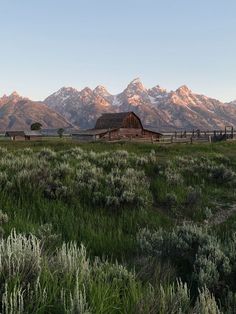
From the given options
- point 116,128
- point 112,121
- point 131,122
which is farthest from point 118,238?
point 112,121

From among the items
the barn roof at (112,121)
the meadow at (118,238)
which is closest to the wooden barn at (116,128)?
the barn roof at (112,121)

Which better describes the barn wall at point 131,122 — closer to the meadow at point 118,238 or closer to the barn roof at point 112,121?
the barn roof at point 112,121

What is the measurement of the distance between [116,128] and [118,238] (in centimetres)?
7314

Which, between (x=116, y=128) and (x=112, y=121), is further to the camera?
(x=112, y=121)

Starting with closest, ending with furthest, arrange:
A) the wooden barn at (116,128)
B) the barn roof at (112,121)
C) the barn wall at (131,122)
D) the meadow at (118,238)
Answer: the meadow at (118,238) < the wooden barn at (116,128) < the barn roof at (112,121) < the barn wall at (131,122)

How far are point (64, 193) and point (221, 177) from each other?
338 inches

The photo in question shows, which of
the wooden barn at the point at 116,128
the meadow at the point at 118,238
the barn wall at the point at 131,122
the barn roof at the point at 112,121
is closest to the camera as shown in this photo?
the meadow at the point at 118,238

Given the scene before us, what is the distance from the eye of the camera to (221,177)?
1712 cm

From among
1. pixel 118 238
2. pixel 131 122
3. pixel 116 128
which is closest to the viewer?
pixel 118 238

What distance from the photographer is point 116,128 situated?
80.9 m

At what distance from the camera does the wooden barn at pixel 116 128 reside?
79.7 meters

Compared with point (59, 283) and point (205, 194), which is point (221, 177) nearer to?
point (205, 194)

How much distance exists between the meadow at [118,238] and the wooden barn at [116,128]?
197 ft

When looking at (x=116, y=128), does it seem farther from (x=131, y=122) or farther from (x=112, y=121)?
(x=131, y=122)
